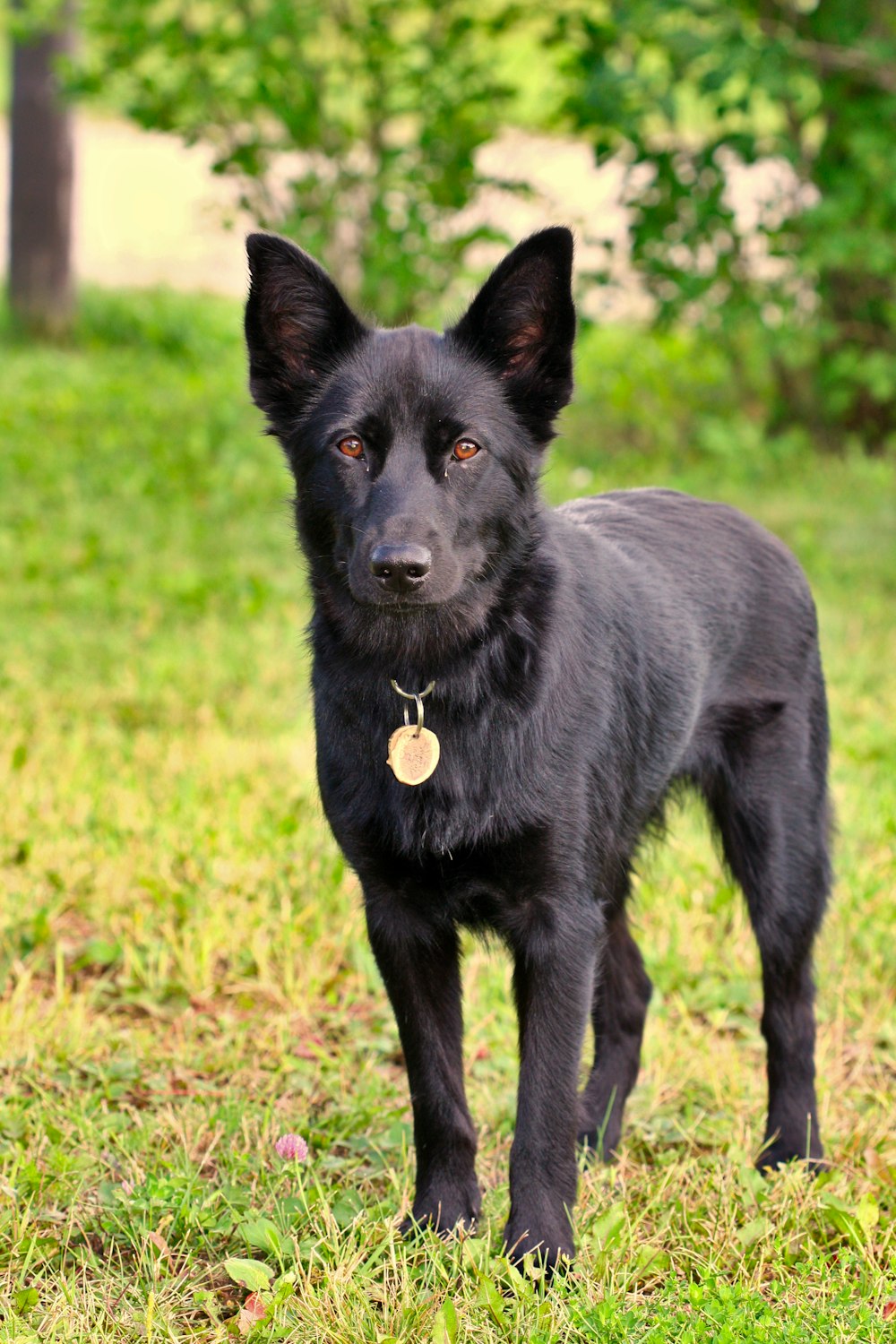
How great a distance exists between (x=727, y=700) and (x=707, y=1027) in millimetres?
992

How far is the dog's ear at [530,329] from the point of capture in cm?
288

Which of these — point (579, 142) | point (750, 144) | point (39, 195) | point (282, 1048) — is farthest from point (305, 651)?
point (39, 195)

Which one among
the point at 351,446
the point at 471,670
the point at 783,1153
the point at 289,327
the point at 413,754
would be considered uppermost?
the point at 289,327

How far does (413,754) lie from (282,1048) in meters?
1.18

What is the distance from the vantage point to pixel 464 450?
9.27ft

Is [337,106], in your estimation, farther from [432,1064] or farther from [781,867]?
[432,1064]

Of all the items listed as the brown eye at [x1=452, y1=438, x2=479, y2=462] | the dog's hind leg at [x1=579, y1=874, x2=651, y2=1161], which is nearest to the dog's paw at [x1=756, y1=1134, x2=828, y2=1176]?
the dog's hind leg at [x1=579, y1=874, x2=651, y2=1161]

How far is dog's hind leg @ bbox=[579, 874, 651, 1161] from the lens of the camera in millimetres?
3439

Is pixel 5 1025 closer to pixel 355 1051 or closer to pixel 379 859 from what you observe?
pixel 355 1051

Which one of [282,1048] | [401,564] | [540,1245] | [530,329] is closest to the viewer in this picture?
[401,564]

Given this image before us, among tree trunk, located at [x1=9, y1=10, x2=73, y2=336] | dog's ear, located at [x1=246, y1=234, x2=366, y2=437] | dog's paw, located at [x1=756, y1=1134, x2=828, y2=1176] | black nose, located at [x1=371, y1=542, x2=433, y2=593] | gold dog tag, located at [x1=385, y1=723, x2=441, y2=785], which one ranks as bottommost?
dog's paw, located at [x1=756, y1=1134, x2=828, y2=1176]

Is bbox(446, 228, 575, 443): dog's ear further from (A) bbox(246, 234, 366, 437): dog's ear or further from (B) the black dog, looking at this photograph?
(A) bbox(246, 234, 366, 437): dog's ear

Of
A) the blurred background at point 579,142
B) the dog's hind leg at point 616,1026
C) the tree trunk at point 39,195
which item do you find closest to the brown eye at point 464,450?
the dog's hind leg at point 616,1026

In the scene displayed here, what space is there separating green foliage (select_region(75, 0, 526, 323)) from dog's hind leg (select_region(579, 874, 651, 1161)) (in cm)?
552
